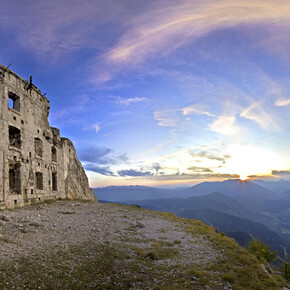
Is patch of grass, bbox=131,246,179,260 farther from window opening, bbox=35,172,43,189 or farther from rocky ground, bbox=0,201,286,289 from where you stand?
window opening, bbox=35,172,43,189

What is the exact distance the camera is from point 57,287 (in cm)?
698

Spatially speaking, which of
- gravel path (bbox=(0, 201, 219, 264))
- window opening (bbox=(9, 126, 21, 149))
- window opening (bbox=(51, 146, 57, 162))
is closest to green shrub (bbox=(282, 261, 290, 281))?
gravel path (bbox=(0, 201, 219, 264))

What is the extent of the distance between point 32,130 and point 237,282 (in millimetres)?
28170

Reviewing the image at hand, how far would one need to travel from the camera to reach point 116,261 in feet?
31.1

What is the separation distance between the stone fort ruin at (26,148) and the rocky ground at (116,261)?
975cm

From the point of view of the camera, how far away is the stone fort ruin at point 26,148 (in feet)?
71.6

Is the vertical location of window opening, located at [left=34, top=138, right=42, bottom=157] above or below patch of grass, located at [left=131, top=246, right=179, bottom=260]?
above

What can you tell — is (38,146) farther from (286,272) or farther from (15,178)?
(286,272)

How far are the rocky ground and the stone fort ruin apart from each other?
32.0ft

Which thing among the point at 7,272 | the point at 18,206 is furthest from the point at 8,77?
the point at 7,272

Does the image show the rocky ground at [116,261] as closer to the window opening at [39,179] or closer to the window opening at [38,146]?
the window opening at [39,179]

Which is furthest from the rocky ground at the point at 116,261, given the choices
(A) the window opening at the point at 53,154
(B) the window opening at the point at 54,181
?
(A) the window opening at the point at 53,154

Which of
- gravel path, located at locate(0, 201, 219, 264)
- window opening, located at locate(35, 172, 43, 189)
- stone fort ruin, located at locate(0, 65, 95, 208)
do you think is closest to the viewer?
gravel path, located at locate(0, 201, 219, 264)

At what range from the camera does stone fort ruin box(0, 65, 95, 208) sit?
21828mm
